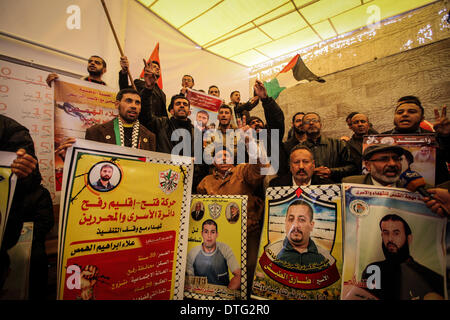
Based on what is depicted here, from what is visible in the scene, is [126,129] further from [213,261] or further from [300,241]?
[300,241]

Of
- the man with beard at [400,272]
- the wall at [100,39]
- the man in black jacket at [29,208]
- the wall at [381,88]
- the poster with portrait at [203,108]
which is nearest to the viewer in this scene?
the man with beard at [400,272]

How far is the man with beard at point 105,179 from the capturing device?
1634 mm

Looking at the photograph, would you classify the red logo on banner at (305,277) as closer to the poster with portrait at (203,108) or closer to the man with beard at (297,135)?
the man with beard at (297,135)

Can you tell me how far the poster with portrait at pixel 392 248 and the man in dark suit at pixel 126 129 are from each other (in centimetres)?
267

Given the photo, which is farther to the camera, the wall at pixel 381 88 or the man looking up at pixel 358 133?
the wall at pixel 381 88

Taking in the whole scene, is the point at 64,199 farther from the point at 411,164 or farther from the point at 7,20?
the point at 7,20

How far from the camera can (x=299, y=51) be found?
6.40m

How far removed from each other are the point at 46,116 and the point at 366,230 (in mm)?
4831

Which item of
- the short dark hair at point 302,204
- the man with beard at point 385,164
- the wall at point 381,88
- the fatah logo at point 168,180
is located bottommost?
the short dark hair at point 302,204

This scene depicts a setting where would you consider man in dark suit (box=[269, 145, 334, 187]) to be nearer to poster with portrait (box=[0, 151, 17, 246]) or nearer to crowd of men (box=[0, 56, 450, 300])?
crowd of men (box=[0, 56, 450, 300])

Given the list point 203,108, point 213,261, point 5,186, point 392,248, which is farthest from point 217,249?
point 203,108

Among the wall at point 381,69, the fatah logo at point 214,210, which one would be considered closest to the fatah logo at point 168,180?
the fatah logo at point 214,210

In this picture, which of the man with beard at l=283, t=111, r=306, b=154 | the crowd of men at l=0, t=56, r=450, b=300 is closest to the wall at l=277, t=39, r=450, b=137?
the crowd of men at l=0, t=56, r=450, b=300

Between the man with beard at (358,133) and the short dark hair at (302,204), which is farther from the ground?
the man with beard at (358,133)
